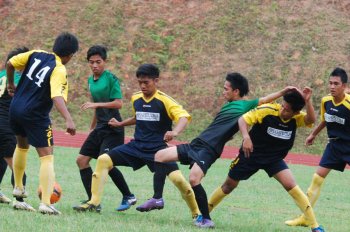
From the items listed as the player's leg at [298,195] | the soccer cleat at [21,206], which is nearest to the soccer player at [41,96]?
the soccer cleat at [21,206]

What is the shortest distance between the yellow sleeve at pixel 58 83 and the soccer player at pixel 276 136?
1.88m

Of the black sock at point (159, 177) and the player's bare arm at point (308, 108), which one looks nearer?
the player's bare arm at point (308, 108)

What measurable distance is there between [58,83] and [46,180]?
1.03 meters

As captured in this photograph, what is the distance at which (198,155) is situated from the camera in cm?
798

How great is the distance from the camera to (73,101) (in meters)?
27.3

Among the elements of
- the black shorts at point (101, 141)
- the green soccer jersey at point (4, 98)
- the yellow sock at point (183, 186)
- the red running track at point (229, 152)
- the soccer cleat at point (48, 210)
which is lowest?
the red running track at point (229, 152)

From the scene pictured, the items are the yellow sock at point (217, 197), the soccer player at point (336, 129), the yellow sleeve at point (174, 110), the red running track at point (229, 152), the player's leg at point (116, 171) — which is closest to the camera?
the yellow sleeve at point (174, 110)

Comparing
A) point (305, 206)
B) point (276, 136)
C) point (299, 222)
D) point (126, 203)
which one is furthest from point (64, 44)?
point (299, 222)

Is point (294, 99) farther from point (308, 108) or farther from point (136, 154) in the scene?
point (136, 154)

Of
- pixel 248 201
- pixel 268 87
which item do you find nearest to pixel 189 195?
pixel 248 201

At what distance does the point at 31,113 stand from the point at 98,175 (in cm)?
107

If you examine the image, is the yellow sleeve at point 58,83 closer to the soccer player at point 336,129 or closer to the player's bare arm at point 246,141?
the player's bare arm at point 246,141

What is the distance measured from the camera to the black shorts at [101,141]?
9016 mm

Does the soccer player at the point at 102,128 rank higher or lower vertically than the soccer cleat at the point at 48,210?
higher
